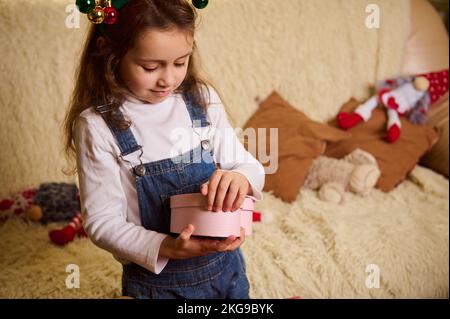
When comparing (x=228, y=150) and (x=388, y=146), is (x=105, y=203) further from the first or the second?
(x=388, y=146)

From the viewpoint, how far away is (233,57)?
723 millimetres

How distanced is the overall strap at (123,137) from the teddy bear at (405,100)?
0.62 metres

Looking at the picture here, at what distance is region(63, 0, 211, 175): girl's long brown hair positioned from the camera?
50 cm

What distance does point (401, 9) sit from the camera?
2.29 ft

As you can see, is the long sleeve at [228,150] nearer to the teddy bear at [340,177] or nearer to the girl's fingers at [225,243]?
the girl's fingers at [225,243]

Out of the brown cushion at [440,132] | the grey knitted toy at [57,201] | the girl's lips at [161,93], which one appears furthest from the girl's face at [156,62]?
the brown cushion at [440,132]

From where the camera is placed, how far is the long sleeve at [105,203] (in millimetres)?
555

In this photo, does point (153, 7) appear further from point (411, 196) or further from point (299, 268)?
point (411, 196)

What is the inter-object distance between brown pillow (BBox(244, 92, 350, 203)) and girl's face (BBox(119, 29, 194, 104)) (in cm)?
22

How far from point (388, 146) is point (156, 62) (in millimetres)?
885

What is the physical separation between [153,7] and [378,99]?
78cm

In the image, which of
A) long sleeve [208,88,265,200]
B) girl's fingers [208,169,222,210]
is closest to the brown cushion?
long sleeve [208,88,265,200]
